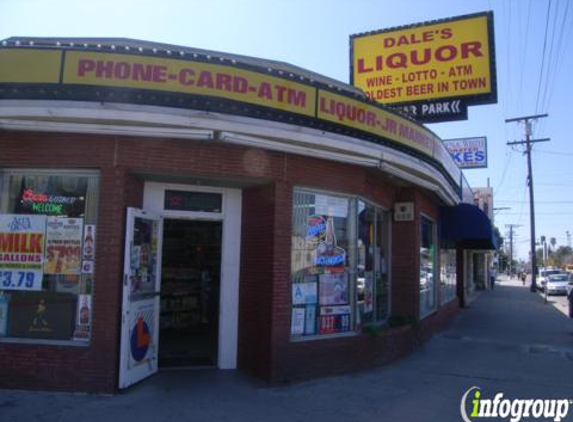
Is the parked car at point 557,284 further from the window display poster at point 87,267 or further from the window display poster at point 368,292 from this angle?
the window display poster at point 87,267

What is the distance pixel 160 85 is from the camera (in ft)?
20.8

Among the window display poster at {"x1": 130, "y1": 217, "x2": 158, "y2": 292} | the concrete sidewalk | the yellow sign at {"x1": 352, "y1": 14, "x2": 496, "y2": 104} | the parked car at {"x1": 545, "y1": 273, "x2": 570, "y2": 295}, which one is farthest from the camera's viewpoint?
the parked car at {"x1": 545, "y1": 273, "x2": 570, "y2": 295}

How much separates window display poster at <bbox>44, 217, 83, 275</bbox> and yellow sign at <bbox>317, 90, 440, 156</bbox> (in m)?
3.73

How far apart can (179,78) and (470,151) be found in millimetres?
18671

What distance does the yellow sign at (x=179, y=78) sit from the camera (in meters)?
6.22

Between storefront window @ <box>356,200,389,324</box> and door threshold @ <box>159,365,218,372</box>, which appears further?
storefront window @ <box>356,200,389,324</box>

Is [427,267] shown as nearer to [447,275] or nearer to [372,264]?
[372,264]

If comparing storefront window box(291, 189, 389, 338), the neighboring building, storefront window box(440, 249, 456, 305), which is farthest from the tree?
the neighboring building

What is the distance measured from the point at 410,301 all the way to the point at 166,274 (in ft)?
16.6

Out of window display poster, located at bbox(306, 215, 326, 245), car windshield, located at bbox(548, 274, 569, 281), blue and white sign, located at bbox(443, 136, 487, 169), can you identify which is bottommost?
car windshield, located at bbox(548, 274, 569, 281)

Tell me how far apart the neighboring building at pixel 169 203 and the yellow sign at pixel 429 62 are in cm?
516

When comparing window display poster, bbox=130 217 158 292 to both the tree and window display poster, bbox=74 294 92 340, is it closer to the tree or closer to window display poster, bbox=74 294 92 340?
window display poster, bbox=74 294 92 340

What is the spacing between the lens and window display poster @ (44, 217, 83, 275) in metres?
6.59

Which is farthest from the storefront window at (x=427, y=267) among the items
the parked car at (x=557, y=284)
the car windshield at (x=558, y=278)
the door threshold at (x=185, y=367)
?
the car windshield at (x=558, y=278)
